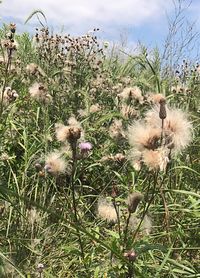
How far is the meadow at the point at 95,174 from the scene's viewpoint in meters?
1.56

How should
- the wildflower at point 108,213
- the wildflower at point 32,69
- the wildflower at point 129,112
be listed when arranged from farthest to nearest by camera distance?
the wildflower at point 32,69, the wildflower at point 129,112, the wildflower at point 108,213

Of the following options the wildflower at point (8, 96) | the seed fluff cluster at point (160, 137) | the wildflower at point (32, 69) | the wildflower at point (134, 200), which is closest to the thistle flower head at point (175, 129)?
the seed fluff cluster at point (160, 137)

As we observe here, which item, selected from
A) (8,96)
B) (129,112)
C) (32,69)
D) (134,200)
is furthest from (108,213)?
(32,69)

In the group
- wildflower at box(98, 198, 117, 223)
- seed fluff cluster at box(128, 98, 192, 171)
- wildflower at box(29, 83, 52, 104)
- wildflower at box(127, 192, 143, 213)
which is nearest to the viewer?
seed fluff cluster at box(128, 98, 192, 171)

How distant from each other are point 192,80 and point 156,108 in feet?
8.92

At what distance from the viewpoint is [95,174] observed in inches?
124

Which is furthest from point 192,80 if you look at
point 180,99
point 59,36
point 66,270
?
point 66,270

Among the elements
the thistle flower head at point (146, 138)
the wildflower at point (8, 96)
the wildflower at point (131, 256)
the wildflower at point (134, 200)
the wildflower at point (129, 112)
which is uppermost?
the wildflower at point (8, 96)

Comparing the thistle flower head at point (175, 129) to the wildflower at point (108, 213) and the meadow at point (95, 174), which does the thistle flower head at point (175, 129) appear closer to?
the meadow at point (95, 174)

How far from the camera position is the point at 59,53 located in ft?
16.3

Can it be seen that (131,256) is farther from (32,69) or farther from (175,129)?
(32,69)

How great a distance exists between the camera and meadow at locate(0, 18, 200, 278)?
5.12 feet

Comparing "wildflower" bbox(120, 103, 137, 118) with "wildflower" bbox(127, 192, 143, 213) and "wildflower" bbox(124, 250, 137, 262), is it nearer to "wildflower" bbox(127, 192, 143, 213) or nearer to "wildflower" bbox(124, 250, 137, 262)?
"wildflower" bbox(127, 192, 143, 213)

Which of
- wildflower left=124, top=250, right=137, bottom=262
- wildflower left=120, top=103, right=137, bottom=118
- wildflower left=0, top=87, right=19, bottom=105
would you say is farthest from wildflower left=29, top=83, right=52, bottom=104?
wildflower left=124, top=250, right=137, bottom=262
